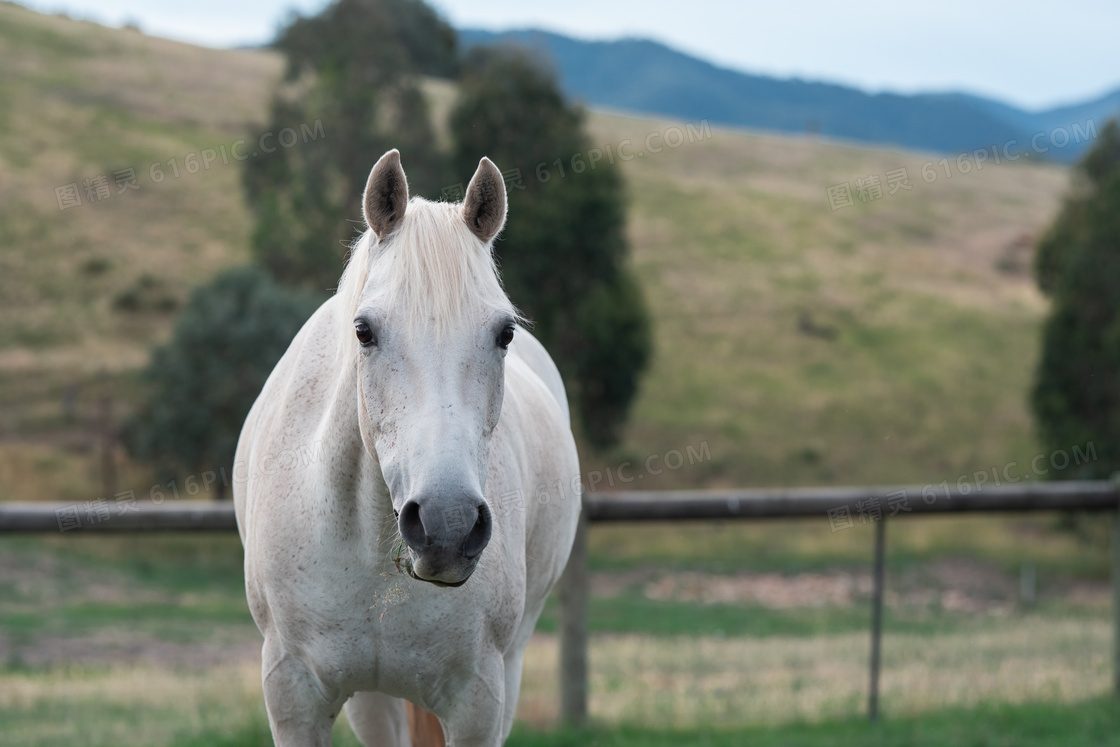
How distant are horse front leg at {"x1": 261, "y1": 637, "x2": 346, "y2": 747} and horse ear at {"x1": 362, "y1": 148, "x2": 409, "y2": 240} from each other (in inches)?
45.3

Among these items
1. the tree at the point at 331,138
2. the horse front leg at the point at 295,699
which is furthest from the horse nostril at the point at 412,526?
the tree at the point at 331,138

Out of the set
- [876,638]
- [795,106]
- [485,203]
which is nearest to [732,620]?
[876,638]

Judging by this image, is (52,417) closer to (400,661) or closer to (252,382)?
(252,382)

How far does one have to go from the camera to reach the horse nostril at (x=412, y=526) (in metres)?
1.81

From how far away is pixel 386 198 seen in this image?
2.20 meters

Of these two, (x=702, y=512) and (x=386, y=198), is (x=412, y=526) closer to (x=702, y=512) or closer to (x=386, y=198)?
(x=386, y=198)

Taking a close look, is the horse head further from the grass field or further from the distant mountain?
the distant mountain

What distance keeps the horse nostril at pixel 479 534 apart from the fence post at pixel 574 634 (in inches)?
124

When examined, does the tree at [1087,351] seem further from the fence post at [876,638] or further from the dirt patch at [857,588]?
the fence post at [876,638]

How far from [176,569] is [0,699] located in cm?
850

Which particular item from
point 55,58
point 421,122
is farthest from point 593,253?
point 55,58

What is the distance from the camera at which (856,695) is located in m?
5.54

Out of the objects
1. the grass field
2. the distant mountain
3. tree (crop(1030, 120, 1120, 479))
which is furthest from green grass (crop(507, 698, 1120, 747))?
the distant mountain

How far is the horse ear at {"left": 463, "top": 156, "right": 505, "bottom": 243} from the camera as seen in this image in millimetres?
2225
